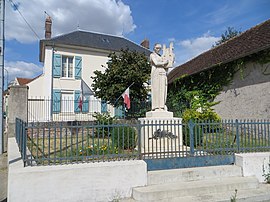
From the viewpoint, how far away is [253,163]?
486cm

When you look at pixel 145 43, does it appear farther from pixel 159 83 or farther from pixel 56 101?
pixel 159 83

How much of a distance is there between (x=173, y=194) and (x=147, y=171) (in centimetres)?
73

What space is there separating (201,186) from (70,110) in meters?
13.7

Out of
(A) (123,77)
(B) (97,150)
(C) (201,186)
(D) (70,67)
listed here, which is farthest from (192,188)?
(D) (70,67)

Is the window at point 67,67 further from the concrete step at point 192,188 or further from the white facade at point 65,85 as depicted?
the concrete step at point 192,188

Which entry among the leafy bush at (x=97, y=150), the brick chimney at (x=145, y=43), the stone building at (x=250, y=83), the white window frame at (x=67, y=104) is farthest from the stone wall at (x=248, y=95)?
the brick chimney at (x=145, y=43)

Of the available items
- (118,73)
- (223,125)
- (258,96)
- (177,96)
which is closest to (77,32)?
(118,73)

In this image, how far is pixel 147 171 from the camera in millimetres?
4473

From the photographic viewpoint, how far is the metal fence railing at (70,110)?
12874 mm

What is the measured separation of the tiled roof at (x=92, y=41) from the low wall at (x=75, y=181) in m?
14.0

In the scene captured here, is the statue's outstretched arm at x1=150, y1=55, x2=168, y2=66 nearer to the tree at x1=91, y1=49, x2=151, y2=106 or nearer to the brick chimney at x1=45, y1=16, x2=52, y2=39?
the tree at x1=91, y1=49, x2=151, y2=106

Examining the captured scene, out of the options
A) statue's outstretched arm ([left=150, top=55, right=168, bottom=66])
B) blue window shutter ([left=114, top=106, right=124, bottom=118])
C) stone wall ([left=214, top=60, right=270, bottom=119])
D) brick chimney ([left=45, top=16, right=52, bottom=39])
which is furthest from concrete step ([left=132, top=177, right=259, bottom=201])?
brick chimney ([left=45, top=16, right=52, bottom=39])

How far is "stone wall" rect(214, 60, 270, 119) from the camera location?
8.86 metres

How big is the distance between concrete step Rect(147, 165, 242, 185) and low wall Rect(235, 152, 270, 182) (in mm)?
155
